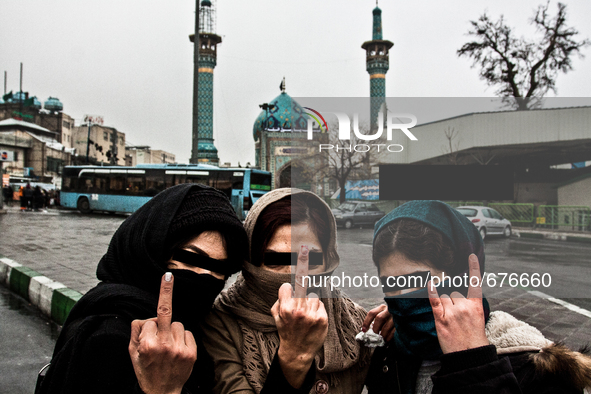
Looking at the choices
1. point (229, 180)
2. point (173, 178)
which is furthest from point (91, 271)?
point (173, 178)

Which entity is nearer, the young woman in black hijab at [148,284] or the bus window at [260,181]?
the young woman in black hijab at [148,284]

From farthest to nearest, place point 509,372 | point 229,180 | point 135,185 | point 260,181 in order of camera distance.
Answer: point 135,185
point 260,181
point 229,180
point 509,372

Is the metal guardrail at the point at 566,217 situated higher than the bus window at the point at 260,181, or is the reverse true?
the bus window at the point at 260,181

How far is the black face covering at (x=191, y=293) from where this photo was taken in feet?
4.21

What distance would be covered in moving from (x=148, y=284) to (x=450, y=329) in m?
0.89

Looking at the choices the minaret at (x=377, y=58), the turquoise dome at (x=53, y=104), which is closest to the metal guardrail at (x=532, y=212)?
the minaret at (x=377, y=58)

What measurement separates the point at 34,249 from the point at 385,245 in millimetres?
8233

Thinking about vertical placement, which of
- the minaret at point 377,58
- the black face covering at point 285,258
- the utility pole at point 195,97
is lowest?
the black face covering at point 285,258

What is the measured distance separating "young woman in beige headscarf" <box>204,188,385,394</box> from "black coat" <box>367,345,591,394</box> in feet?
1.29

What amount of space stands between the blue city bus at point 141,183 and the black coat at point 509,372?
1595 centimetres

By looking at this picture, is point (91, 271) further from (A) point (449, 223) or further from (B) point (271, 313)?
(A) point (449, 223)

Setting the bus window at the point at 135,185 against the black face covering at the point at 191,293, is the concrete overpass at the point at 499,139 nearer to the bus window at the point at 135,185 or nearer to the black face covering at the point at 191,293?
the black face covering at the point at 191,293

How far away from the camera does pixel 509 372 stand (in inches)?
39.6

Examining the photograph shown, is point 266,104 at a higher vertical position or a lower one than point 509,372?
higher
